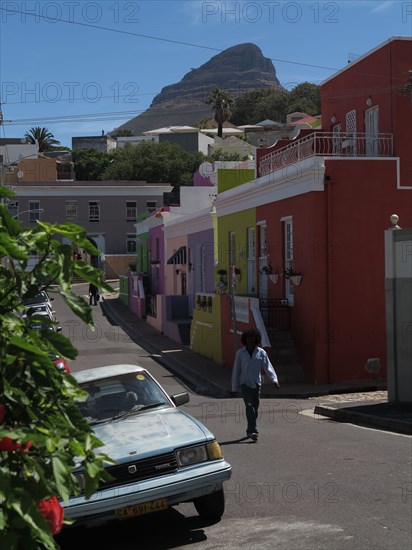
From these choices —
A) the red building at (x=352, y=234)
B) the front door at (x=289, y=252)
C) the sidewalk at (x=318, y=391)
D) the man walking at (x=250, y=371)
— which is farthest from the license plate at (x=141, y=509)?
the front door at (x=289, y=252)

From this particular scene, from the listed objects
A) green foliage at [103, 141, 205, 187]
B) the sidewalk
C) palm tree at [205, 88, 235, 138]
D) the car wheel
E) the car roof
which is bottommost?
the sidewalk

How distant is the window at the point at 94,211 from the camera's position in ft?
209

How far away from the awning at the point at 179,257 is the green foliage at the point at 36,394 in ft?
116

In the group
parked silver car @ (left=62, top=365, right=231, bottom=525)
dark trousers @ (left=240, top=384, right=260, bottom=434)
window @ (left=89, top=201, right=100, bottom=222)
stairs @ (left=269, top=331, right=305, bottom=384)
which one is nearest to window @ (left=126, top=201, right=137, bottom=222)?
window @ (left=89, top=201, right=100, bottom=222)

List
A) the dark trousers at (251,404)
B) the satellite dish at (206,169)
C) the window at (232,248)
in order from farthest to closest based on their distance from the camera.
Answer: the satellite dish at (206,169) < the window at (232,248) < the dark trousers at (251,404)

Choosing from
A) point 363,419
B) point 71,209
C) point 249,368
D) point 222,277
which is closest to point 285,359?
point 363,419

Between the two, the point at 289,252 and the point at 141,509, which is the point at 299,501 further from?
the point at 289,252

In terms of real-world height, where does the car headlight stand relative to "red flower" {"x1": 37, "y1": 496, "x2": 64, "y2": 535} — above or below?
below

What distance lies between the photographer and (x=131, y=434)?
7.87 meters

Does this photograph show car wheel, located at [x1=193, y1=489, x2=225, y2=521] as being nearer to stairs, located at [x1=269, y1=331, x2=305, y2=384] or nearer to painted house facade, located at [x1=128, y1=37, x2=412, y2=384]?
painted house facade, located at [x1=128, y1=37, x2=412, y2=384]

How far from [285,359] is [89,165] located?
69.1 metres

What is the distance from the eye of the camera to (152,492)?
7242mm

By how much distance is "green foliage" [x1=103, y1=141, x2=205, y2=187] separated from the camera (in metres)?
78.6

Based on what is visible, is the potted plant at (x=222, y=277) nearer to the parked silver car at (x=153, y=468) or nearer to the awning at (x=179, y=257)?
the awning at (x=179, y=257)
